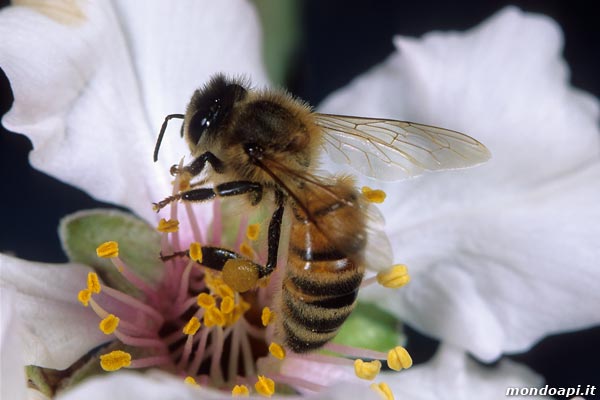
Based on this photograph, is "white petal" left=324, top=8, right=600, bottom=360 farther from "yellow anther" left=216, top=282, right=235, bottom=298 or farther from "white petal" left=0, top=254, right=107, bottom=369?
"white petal" left=0, top=254, right=107, bottom=369

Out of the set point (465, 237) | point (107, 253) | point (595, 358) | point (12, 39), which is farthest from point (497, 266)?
point (12, 39)

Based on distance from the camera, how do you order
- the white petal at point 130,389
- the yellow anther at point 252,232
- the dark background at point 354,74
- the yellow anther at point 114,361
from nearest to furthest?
the white petal at point 130,389 → the yellow anther at point 114,361 → the yellow anther at point 252,232 → the dark background at point 354,74

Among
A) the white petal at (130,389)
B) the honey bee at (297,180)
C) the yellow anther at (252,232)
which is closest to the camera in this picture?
the white petal at (130,389)

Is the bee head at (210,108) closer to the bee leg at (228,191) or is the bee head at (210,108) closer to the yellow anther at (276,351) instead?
the bee leg at (228,191)

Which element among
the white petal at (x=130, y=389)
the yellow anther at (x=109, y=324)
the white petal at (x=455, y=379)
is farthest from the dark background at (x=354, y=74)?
the white petal at (x=130, y=389)

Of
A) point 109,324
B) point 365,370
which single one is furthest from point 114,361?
point 365,370

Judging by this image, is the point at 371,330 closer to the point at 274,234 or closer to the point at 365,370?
the point at 365,370
